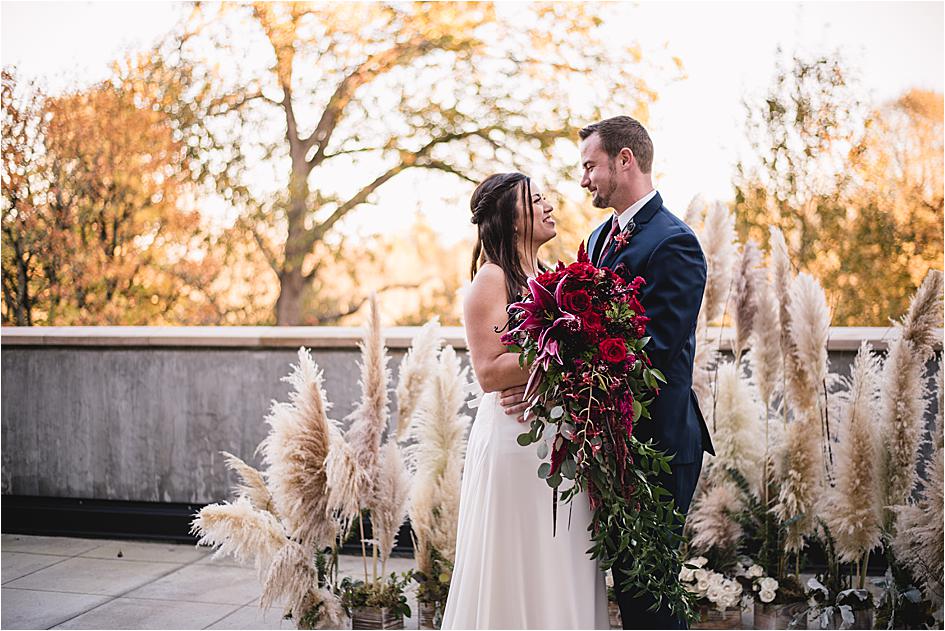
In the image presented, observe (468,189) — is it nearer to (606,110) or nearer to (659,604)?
(606,110)

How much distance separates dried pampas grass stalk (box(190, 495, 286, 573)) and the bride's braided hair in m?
1.48

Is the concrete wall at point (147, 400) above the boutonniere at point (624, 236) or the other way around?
the other way around

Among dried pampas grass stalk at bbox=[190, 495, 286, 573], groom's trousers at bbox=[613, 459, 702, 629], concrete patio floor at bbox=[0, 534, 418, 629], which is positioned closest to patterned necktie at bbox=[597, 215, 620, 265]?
groom's trousers at bbox=[613, 459, 702, 629]

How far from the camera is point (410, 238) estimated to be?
9.16 meters

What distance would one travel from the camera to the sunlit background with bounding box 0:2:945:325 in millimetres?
7172

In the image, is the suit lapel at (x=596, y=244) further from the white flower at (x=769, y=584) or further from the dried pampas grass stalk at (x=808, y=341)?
the white flower at (x=769, y=584)

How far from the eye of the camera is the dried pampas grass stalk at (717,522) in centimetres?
396

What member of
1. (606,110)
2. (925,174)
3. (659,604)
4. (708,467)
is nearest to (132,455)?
(708,467)

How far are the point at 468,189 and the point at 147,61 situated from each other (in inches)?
125

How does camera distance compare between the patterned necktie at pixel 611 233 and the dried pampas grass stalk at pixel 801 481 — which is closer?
the patterned necktie at pixel 611 233

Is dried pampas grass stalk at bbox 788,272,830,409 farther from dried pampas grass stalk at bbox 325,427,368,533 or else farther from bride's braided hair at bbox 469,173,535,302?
dried pampas grass stalk at bbox 325,427,368,533

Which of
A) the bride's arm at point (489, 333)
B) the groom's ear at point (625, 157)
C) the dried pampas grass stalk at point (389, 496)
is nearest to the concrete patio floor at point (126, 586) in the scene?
the dried pampas grass stalk at point (389, 496)

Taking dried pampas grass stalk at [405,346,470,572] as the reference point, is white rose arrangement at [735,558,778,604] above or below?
below

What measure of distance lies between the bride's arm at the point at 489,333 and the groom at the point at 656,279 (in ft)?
0.23
